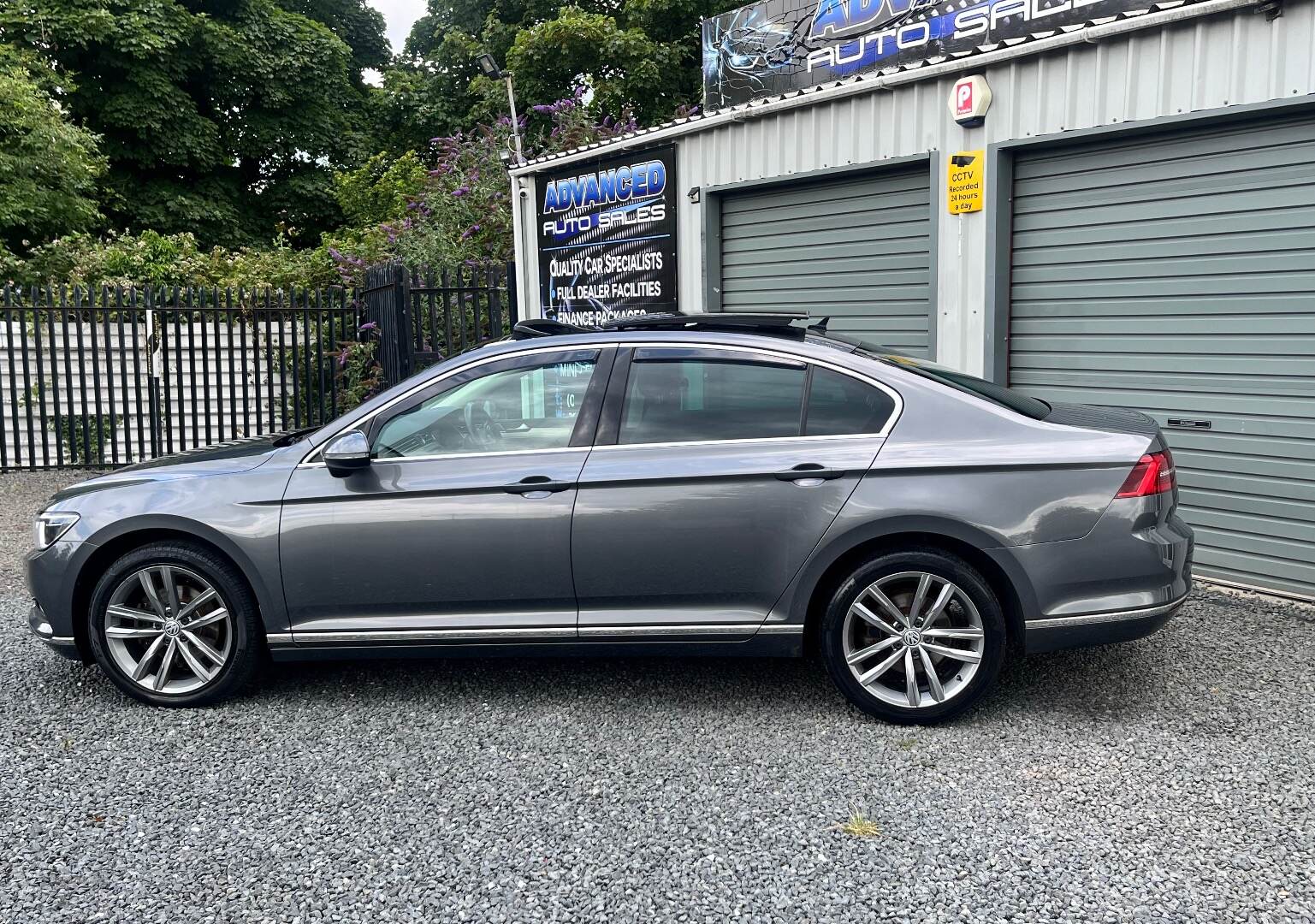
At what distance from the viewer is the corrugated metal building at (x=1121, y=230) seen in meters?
6.06

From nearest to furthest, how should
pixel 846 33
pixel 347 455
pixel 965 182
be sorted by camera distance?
pixel 347 455
pixel 965 182
pixel 846 33

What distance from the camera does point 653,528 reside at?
14.0 feet

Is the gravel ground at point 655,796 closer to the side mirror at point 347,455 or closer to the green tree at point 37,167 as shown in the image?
the side mirror at point 347,455

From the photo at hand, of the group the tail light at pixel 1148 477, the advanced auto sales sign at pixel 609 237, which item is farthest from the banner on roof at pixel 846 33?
the tail light at pixel 1148 477

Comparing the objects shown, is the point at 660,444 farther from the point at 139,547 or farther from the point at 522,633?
Answer: the point at 139,547

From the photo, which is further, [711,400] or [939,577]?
[711,400]

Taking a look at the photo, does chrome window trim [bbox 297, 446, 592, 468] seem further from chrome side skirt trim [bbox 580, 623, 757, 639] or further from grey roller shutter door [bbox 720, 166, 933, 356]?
grey roller shutter door [bbox 720, 166, 933, 356]

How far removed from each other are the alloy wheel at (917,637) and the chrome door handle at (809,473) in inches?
17.6

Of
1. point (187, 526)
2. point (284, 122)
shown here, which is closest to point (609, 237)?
point (187, 526)

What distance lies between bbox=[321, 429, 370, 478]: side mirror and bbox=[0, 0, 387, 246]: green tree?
24716 mm

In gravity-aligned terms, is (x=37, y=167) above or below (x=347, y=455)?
above

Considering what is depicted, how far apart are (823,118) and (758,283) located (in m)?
1.57

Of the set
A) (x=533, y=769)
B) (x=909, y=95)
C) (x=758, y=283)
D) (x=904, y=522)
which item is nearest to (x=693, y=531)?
(x=904, y=522)

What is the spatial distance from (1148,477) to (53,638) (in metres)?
4.49
